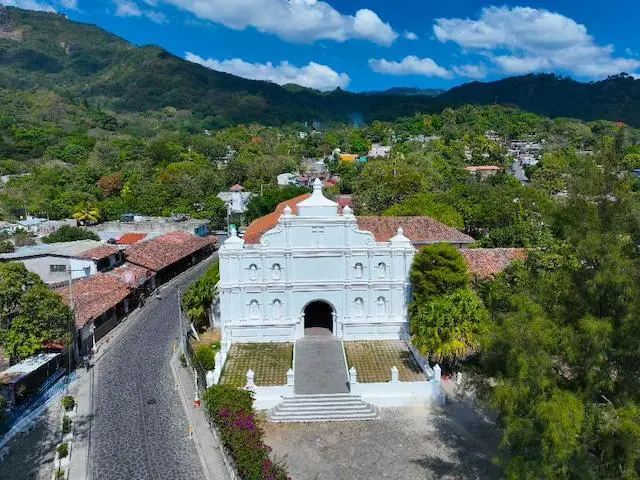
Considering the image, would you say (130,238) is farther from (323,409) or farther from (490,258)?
(323,409)

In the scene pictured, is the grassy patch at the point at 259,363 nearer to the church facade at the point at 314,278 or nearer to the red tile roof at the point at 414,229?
the church facade at the point at 314,278

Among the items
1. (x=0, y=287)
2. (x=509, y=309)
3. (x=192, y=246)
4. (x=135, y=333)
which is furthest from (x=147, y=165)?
(x=509, y=309)

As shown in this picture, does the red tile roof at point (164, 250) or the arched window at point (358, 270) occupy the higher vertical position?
the arched window at point (358, 270)

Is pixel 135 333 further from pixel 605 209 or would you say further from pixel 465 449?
pixel 605 209

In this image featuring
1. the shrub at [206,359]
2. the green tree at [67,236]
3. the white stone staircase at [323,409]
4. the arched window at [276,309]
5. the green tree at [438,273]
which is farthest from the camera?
the green tree at [67,236]

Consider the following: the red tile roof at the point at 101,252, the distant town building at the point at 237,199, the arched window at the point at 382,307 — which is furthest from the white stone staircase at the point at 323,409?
the distant town building at the point at 237,199
